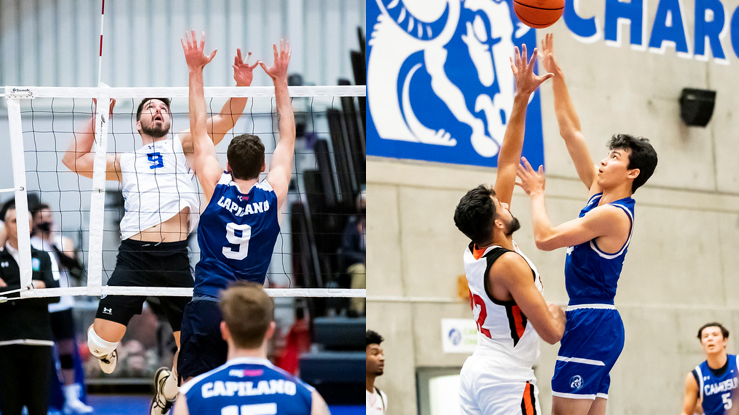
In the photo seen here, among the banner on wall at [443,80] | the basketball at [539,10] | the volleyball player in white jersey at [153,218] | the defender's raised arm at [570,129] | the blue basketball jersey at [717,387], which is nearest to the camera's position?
the defender's raised arm at [570,129]

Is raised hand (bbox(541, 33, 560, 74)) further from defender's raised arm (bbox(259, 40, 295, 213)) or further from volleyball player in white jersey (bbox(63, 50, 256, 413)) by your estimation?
volleyball player in white jersey (bbox(63, 50, 256, 413))

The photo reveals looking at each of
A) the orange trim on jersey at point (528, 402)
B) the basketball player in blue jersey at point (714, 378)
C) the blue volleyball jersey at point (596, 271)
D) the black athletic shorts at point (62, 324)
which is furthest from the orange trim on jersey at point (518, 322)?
the black athletic shorts at point (62, 324)

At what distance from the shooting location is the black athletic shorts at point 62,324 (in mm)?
8188

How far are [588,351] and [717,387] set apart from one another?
198 inches

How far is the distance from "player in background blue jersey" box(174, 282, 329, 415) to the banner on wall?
15.7ft

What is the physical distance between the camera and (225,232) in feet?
14.5

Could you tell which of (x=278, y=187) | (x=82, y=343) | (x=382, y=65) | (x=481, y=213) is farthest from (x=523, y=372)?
(x=82, y=343)

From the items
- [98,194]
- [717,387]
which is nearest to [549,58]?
[98,194]

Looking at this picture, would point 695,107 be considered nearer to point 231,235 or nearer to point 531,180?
point 531,180

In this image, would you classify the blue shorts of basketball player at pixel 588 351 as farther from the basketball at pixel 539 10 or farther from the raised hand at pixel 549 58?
the basketball at pixel 539 10

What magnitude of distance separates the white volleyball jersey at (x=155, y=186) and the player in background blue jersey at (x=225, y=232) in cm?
146

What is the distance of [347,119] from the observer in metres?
9.77

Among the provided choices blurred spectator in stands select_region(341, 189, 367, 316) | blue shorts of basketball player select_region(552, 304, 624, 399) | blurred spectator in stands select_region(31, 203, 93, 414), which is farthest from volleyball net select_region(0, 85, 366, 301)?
blue shorts of basketball player select_region(552, 304, 624, 399)

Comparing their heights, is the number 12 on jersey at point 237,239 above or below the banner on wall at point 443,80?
below
